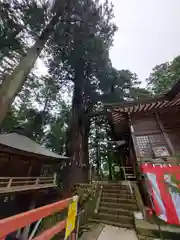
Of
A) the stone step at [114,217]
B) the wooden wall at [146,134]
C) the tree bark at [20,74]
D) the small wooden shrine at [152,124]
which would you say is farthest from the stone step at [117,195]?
the tree bark at [20,74]

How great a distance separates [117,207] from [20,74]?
6.91 metres

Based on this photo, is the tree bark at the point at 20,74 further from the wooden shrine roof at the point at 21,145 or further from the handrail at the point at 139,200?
the handrail at the point at 139,200

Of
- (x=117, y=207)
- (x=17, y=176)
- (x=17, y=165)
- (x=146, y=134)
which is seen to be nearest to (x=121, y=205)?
(x=117, y=207)

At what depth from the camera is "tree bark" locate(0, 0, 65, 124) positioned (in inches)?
177

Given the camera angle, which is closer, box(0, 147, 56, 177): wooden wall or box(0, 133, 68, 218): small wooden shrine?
box(0, 133, 68, 218): small wooden shrine

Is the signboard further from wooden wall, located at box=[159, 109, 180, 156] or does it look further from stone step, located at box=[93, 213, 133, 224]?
wooden wall, located at box=[159, 109, 180, 156]

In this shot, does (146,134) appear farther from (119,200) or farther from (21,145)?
(21,145)

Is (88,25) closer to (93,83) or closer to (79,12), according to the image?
(79,12)

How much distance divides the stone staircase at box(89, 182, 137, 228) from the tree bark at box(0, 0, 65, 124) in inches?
209

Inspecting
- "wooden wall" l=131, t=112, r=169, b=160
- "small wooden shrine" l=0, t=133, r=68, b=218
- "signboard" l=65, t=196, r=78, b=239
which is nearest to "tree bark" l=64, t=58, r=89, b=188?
"small wooden shrine" l=0, t=133, r=68, b=218

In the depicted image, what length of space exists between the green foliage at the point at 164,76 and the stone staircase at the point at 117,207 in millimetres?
10739

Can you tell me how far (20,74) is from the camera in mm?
5148

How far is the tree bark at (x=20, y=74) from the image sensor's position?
4496mm

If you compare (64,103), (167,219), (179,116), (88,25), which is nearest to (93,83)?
(64,103)
